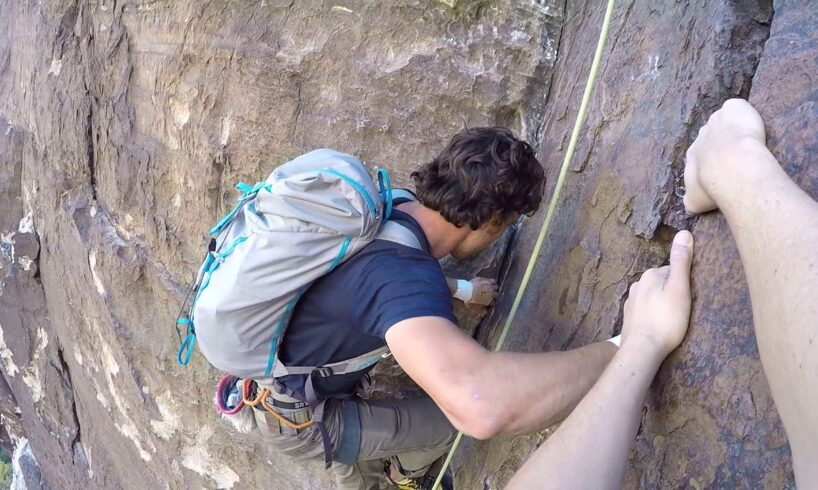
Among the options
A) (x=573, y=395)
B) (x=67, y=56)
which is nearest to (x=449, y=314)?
(x=573, y=395)

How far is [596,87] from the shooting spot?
8.17 feet

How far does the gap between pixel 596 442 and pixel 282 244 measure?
3.53 ft

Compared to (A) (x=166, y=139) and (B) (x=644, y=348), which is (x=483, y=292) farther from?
(A) (x=166, y=139)

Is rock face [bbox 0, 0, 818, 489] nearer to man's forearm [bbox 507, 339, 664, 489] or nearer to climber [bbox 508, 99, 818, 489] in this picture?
climber [bbox 508, 99, 818, 489]

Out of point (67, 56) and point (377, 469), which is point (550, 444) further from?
point (67, 56)

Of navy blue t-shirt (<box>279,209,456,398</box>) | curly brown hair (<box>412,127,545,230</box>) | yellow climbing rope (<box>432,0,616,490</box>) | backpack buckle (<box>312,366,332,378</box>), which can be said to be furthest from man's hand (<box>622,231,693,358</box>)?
backpack buckle (<box>312,366,332,378</box>)

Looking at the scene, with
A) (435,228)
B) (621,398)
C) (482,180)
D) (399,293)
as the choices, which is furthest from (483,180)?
(621,398)

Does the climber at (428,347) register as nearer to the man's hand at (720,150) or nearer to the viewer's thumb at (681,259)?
the viewer's thumb at (681,259)

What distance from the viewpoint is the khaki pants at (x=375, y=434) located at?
2.83 metres

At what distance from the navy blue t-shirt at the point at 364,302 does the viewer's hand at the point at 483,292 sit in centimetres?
56

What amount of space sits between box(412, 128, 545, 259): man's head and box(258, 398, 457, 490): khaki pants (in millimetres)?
1075

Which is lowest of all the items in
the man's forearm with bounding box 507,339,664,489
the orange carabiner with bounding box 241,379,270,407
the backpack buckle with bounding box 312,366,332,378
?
the orange carabiner with bounding box 241,379,270,407

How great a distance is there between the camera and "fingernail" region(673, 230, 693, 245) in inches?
72.1

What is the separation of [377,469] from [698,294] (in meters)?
2.18
